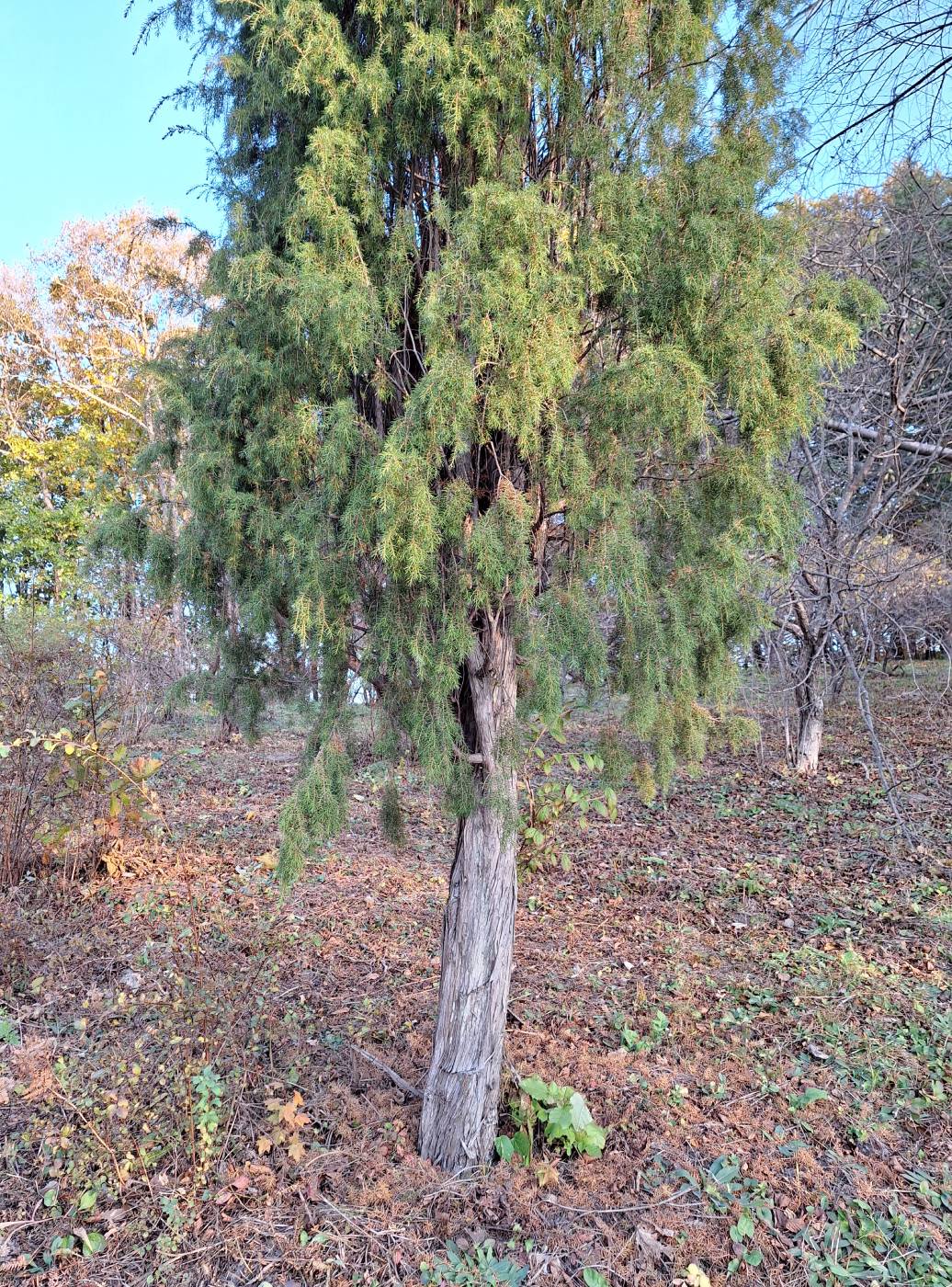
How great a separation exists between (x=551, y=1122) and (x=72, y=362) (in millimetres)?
13934

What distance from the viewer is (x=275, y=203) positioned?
222 cm

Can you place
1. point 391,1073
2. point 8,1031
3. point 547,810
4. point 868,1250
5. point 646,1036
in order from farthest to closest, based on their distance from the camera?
1. point 547,810
2. point 646,1036
3. point 8,1031
4. point 391,1073
5. point 868,1250

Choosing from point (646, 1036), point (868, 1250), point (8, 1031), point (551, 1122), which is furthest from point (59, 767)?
point (868, 1250)

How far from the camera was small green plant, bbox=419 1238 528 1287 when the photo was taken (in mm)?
2061

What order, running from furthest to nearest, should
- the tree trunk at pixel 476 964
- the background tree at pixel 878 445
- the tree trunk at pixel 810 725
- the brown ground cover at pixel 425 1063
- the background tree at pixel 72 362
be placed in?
the background tree at pixel 72 362 → the tree trunk at pixel 810 725 → the background tree at pixel 878 445 → the tree trunk at pixel 476 964 → the brown ground cover at pixel 425 1063

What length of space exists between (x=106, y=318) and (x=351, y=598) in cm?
1244

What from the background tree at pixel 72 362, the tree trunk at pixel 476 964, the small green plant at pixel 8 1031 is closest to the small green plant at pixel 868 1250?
the tree trunk at pixel 476 964

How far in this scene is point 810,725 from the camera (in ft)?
22.2

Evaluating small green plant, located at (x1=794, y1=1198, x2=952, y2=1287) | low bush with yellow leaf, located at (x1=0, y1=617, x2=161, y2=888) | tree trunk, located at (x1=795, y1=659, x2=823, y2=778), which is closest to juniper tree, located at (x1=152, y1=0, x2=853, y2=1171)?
small green plant, located at (x1=794, y1=1198, x2=952, y2=1287)

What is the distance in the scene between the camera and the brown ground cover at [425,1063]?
2188 mm

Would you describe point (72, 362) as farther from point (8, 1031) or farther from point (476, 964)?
point (476, 964)

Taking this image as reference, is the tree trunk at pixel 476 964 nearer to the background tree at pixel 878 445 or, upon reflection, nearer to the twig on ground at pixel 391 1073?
the twig on ground at pixel 391 1073

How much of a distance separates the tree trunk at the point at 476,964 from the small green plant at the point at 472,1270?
1.01 feet

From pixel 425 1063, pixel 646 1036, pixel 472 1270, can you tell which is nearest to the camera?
pixel 472 1270
